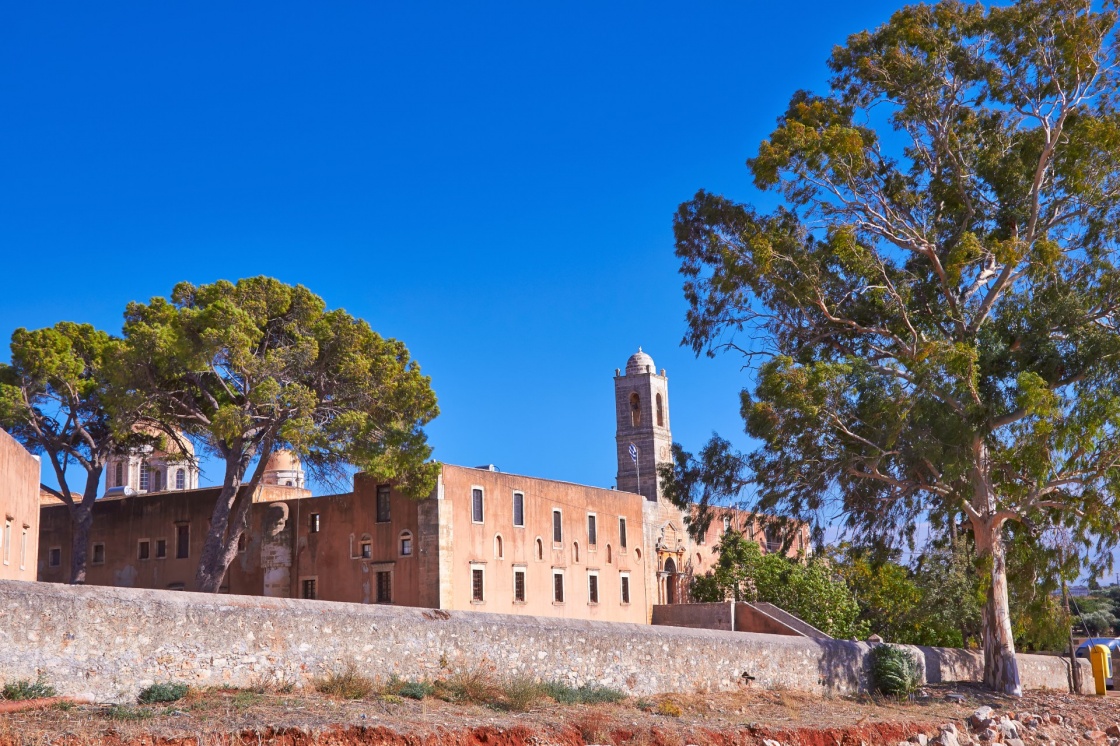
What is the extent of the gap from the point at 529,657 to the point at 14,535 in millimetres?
11600

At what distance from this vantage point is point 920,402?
23.0 metres

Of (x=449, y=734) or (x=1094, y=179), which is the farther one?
(x=1094, y=179)

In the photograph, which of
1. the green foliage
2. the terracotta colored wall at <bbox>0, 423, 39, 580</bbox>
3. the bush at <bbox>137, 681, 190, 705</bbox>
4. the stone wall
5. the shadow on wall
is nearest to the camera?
the stone wall

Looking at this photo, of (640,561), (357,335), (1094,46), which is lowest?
(640,561)

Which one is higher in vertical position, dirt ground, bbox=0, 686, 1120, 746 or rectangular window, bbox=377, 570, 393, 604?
rectangular window, bbox=377, 570, 393, 604

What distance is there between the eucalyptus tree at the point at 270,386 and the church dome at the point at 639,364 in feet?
66.5

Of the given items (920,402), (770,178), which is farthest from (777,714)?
(770,178)

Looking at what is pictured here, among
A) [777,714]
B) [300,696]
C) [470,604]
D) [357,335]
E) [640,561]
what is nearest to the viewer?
[300,696]

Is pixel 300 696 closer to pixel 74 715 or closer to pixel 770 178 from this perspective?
pixel 74 715

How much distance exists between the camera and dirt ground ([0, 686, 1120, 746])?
12523mm

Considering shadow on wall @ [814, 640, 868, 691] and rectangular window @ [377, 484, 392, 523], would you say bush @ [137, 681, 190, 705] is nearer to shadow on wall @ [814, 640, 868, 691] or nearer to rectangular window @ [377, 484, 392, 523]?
shadow on wall @ [814, 640, 868, 691]

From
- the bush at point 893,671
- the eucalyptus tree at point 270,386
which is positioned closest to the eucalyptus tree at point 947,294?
the bush at point 893,671

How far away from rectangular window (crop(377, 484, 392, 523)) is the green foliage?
11267 mm

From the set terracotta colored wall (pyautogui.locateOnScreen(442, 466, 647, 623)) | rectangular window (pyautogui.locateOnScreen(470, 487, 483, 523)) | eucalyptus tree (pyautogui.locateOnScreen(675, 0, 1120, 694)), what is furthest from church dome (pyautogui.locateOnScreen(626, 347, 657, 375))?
eucalyptus tree (pyautogui.locateOnScreen(675, 0, 1120, 694))
